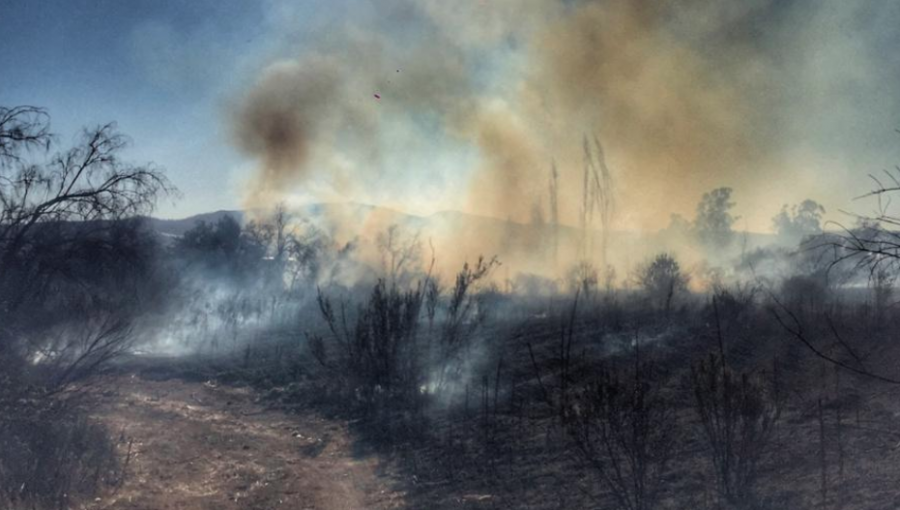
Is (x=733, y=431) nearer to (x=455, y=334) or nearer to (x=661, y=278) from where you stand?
(x=455, y=334)

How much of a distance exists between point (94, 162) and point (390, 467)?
791cm

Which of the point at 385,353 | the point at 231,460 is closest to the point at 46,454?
the point at 231,460

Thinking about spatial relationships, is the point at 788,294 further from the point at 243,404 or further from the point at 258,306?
the point at 258,306

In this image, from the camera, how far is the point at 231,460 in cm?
1037

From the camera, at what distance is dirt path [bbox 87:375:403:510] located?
845cm

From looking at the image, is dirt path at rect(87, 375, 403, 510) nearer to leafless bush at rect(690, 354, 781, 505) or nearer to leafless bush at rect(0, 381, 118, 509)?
leafless bush at rect(0, 381, 118, 509)

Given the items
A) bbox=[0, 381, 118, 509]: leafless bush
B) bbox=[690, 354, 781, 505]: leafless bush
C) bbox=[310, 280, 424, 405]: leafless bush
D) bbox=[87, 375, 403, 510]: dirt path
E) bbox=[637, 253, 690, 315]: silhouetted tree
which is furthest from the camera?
bbox=[637, 253, 690, 315]: silhouetted tree

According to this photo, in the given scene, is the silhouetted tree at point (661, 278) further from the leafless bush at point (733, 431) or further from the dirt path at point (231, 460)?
the leafless bush at point (733, 431)

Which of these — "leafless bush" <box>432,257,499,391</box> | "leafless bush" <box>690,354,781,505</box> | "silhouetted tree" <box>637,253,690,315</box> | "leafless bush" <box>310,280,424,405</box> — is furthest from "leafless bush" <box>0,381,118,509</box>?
"silhouetted tree" <box>637,253,690,315</box>

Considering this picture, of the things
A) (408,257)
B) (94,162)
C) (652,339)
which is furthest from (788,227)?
(94,162)

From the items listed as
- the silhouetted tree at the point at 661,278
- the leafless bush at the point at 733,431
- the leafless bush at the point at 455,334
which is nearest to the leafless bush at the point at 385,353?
the leafless bush at the point at 455,334

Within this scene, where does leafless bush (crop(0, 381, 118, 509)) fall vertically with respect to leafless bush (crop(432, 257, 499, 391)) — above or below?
below

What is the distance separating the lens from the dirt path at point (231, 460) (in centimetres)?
845

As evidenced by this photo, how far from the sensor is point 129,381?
17562 mm
